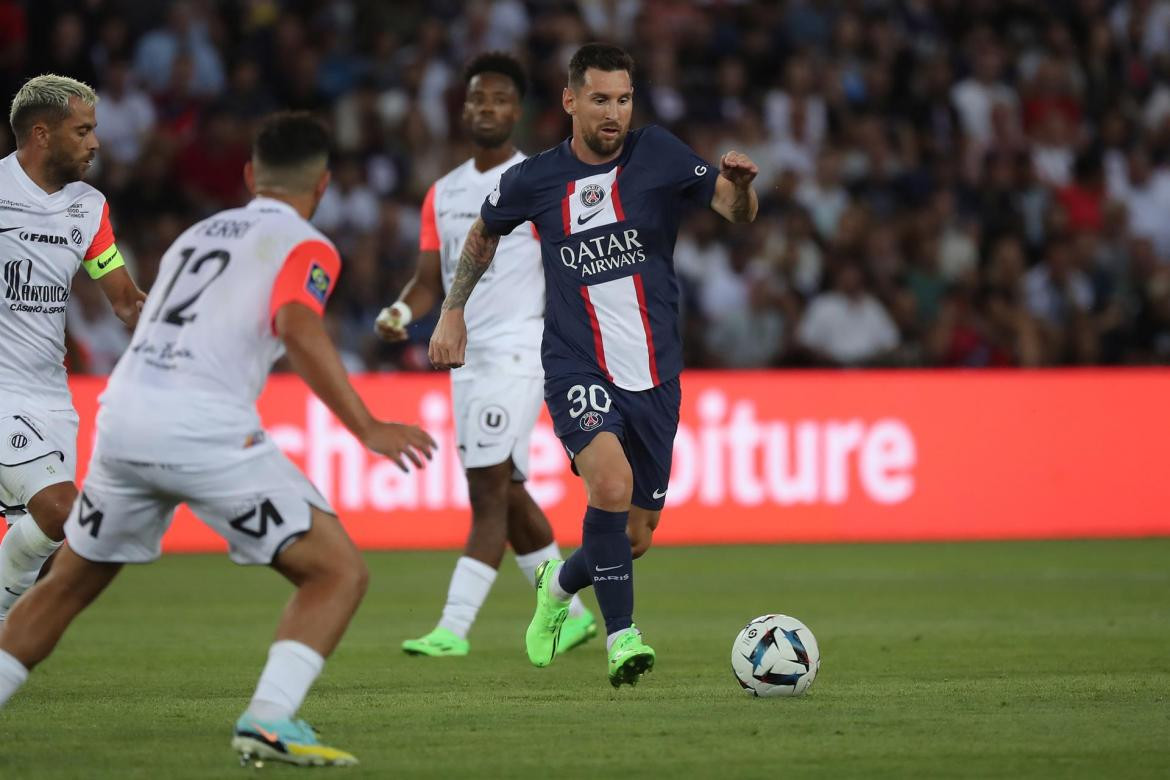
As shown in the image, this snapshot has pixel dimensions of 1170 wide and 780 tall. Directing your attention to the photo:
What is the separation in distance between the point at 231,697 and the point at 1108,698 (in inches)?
139

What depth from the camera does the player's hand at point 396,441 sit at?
5227 millimetres

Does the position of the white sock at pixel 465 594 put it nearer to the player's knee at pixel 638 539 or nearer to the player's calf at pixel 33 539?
the player's knee at pixel 638 539

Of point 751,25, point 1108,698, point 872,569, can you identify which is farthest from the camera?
point 751,25

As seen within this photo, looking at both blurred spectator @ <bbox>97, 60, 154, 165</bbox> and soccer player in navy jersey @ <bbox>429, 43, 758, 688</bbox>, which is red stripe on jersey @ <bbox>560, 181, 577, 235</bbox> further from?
blurred spectator @ <bbox>97, 60, 154, 165</bbox>

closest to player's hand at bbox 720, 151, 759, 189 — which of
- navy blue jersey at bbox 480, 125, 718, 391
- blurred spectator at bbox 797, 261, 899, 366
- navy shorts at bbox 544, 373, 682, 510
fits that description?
navy blue jersey at bbox 480, 125, 718, 391

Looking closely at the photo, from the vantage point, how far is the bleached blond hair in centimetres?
720

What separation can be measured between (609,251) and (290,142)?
2.13 m

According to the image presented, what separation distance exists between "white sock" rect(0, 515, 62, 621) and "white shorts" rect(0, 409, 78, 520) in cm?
10

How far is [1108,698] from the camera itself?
691 centimetres

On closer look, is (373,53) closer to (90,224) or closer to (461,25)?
(461,25)

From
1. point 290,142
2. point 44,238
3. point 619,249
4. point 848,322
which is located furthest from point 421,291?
point 848,322

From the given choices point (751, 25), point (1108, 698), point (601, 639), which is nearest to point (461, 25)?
point (751, 25)

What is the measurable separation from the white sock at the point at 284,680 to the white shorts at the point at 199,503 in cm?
29

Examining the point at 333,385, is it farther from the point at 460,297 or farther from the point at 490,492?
the point at 490,492
